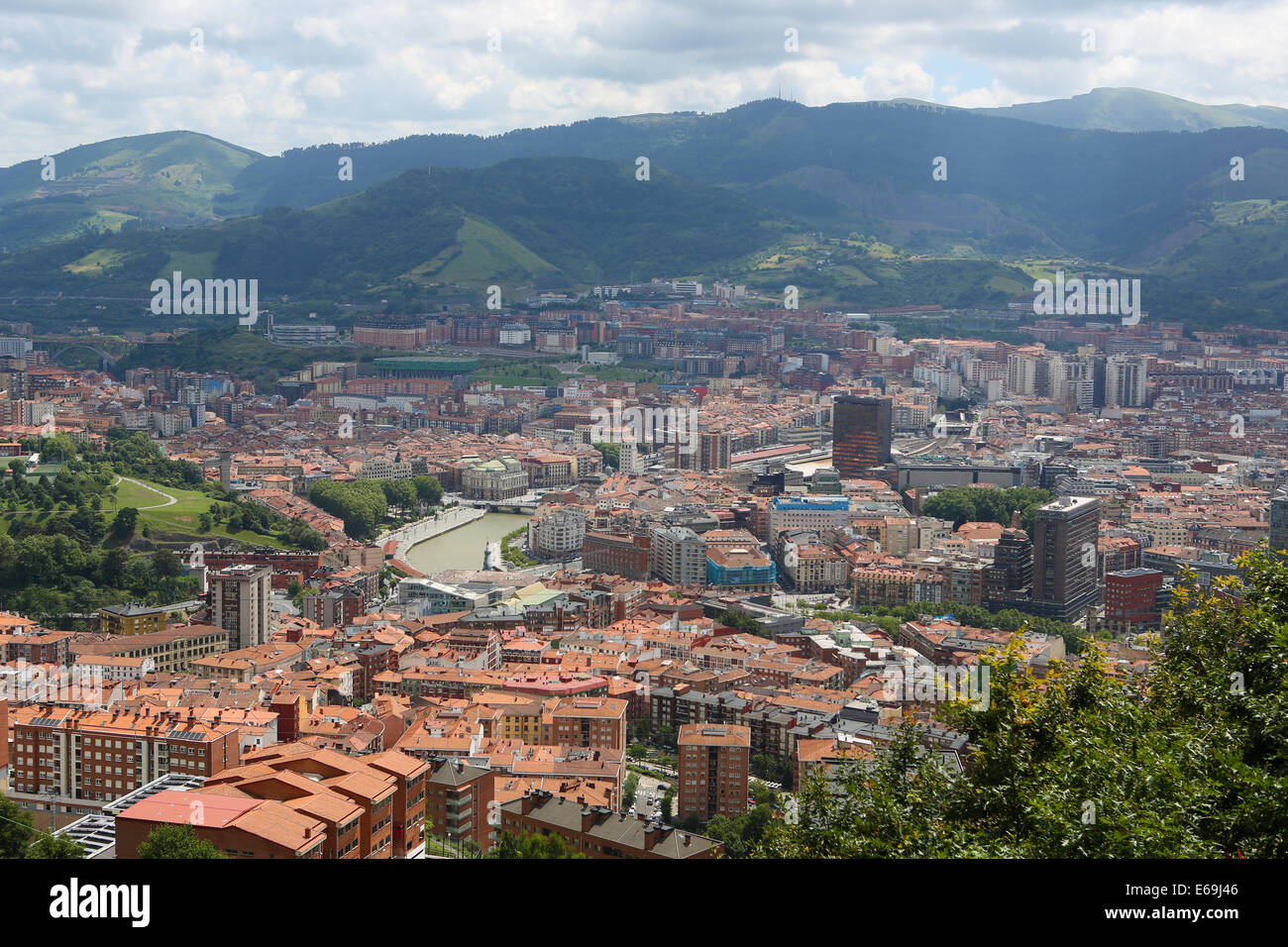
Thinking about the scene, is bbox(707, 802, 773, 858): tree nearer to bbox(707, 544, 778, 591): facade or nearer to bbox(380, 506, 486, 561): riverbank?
bbox(707, 544, 778, 591): facade

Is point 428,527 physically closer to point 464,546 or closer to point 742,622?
point 464,546

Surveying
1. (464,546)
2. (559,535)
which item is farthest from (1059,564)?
(464,546)

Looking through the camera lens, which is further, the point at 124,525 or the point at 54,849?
the point at 124,525

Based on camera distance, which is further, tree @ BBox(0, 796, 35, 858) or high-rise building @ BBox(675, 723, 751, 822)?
high-rise building @ BBox(675, 723, 751, 822)

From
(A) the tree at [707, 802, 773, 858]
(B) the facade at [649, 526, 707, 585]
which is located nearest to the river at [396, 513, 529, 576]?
(B) the facade at [649, 526, 707, 585]
